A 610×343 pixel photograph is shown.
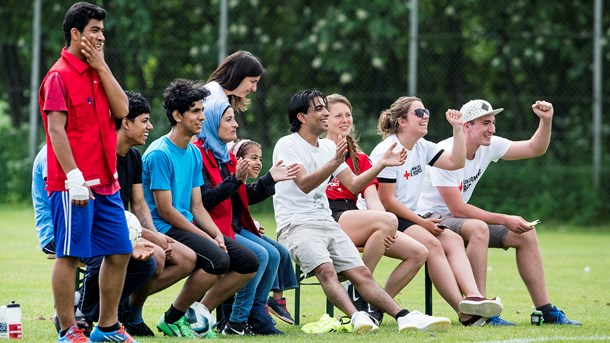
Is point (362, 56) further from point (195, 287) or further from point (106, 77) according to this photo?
point (106, 77)

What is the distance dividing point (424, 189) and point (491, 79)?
10.9 meters

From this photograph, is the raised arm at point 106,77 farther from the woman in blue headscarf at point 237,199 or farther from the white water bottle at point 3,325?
the white water bottle at point 3,325

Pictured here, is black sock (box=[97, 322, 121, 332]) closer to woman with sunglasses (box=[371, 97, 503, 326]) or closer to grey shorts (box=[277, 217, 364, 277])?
grey shorts (box=[277, 217, 364, 277])

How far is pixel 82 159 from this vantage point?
18.7ft

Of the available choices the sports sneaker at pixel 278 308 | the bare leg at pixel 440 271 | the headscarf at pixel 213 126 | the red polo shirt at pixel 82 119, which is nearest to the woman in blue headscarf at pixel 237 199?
the headscarf at pixel 213 126

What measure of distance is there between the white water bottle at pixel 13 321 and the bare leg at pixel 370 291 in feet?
6.38

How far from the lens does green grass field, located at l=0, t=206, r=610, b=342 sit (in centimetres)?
662

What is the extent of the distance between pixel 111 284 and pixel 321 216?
1839 mm

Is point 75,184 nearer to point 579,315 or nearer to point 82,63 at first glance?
point 82,63

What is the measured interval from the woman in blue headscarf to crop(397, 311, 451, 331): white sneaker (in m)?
0.77

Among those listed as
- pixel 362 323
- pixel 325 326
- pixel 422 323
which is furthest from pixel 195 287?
pixel 422 323

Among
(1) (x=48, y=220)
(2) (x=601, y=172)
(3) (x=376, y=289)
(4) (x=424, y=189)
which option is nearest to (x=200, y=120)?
(1) (x=48, y=220)

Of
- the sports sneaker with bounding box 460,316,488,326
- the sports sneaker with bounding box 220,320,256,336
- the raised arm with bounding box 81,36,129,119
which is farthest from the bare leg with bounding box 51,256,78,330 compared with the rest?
the sports sneaker with bounding box 460,316,488,326

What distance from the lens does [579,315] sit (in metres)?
8.09
